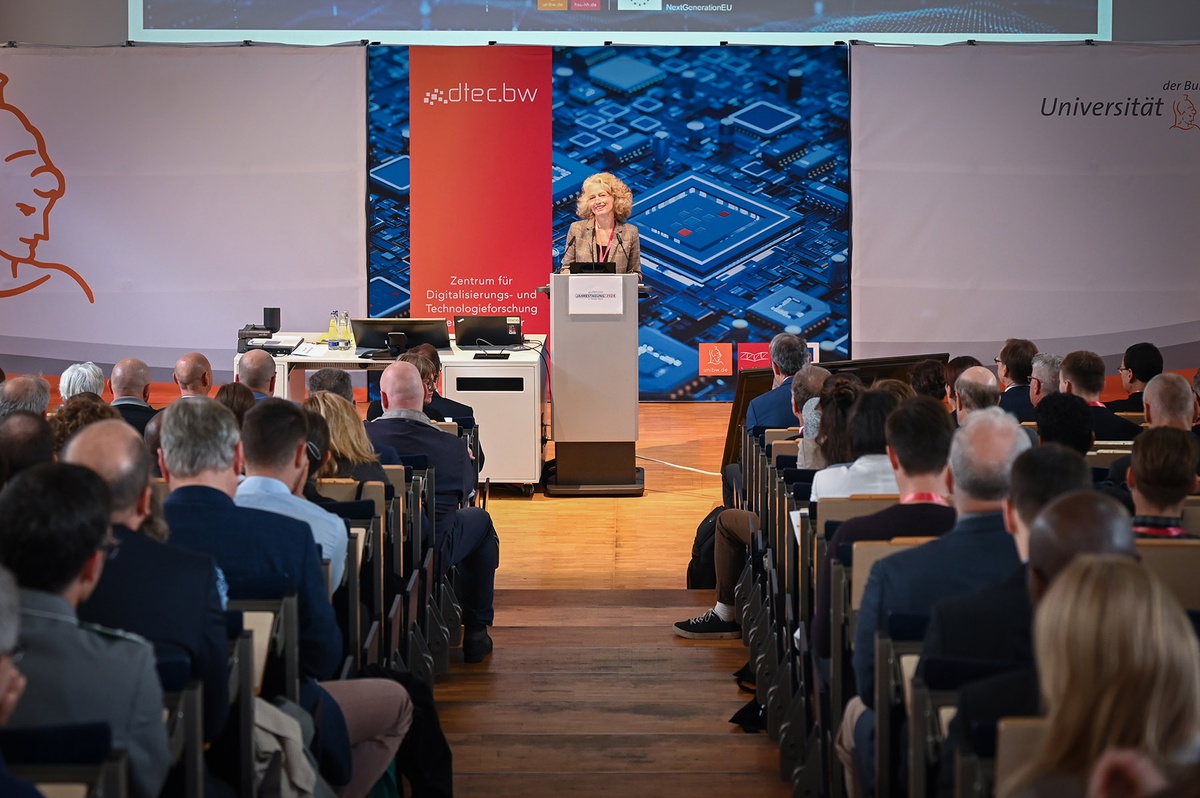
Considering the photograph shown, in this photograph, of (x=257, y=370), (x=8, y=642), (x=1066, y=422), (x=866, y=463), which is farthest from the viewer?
(x=257, y=370)

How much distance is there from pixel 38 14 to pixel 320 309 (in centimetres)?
340

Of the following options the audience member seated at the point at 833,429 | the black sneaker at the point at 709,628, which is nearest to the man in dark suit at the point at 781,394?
the black sneaker at the point at 709,628

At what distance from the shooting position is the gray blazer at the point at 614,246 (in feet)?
28.6

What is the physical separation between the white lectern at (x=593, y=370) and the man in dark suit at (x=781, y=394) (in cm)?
171

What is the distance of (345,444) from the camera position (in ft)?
14.6

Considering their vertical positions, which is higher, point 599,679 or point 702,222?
point 702,222

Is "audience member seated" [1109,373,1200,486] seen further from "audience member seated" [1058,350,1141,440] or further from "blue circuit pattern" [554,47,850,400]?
"blue circuit pattern" [554,47,850,400]

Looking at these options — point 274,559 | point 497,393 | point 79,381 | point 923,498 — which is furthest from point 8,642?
point 497,393

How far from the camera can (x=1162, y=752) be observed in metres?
1.60

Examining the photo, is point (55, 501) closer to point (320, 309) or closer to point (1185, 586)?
point (1185, 586)

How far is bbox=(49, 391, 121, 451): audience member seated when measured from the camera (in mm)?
4105

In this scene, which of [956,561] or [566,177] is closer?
[956,561]

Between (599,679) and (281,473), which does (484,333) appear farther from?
(281,473)

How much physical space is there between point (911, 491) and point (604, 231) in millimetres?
5505
